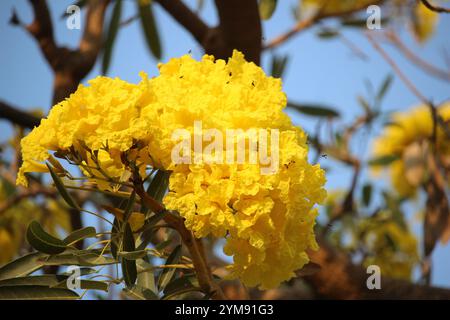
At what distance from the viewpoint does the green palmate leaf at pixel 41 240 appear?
123 centimetres

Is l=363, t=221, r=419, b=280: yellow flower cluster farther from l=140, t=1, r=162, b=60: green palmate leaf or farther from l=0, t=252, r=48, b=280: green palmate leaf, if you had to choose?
l=0, t=252, r=48, b=280: green palmate leaf

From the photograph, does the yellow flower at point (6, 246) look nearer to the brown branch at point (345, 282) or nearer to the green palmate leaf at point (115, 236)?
the brown branch at point (345, 282)

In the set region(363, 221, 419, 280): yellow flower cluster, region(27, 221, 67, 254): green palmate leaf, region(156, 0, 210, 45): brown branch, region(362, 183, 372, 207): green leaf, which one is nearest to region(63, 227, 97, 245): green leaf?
region(27, 221, 67, 254): green palmate leaf

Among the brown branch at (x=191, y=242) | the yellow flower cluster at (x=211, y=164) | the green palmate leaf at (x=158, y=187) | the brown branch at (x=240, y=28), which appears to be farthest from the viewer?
the brown branch at (x=240, y=28)

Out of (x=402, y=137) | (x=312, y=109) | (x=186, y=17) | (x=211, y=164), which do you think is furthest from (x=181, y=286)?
(x=402, y=137)

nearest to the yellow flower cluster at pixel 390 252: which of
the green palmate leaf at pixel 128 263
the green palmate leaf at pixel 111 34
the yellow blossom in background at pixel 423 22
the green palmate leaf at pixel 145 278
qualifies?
the yellow blossom in background at pixel 423 22

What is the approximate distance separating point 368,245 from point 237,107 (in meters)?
2.12

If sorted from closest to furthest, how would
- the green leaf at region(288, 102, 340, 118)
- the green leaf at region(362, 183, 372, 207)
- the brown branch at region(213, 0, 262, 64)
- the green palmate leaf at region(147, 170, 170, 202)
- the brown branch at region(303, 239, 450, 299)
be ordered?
the green palmate leaf at region(147, 170, 170, 202)
the brown branch at region(213, 0, 262, 64)
the brown branch at region(303, 239, 450, 299)
the green leaf at region(288, 102, 340, 118)
the green leaf at region(362, 183, 372, 207)

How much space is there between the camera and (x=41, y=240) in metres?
1.23

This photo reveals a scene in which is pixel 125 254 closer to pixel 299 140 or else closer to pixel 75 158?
pixel 75 158

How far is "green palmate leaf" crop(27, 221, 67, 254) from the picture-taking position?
48.5 inches

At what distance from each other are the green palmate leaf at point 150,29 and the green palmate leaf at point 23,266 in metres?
1.86

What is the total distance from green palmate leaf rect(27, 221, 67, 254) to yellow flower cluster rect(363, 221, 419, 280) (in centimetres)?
200

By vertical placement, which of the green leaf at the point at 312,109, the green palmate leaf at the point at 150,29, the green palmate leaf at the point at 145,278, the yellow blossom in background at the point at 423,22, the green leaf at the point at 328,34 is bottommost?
the green palmate leaf at the point at 145,278
